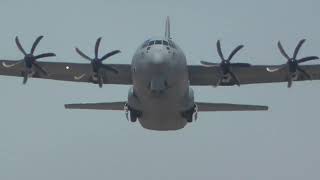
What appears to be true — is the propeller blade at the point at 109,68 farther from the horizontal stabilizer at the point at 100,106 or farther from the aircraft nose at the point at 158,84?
the aircraft nose at the point at 158,84

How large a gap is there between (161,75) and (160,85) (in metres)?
0.41

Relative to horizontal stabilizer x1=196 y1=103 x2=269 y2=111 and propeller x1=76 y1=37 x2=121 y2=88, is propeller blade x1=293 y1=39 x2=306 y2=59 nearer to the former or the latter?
horizontal stabilizer x1=196 y1=103 x2=269 y2=111

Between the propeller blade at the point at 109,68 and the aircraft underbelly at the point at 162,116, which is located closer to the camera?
the aircraft underbelly at the point at 162,116

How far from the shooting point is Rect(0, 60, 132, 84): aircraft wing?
31.2 meters

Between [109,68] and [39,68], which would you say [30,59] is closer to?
[39,68]


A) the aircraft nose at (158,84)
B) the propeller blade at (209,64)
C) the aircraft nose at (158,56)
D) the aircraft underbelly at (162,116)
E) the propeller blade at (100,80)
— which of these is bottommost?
the aircraft underbelly at (162,116)

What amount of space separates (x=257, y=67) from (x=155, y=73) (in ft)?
22.3

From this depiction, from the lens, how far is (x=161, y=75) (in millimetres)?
26531

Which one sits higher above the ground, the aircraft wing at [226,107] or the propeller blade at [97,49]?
the propeller blade at [97,49]

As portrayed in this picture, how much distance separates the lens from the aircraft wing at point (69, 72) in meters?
31.2

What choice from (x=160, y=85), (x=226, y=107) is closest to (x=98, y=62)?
(x=160, y=85)

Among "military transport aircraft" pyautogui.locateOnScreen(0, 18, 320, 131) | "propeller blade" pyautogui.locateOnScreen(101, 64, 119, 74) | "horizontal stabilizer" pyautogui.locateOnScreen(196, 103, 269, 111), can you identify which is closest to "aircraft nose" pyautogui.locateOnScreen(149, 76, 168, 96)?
"military transport aircraft" pyautogui.locateOnScreen(0, 18, 320, 131)

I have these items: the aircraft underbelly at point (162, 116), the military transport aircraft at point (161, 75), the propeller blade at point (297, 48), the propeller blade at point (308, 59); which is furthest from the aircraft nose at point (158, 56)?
the propeller blade at point (308, 59)

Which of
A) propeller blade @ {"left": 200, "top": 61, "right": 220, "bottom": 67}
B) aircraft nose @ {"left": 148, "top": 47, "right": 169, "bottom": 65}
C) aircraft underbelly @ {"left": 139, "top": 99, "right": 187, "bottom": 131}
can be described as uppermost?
aircraft nose @ {"left": 148, "top": 47, "right": 169, "bottom": 65}
